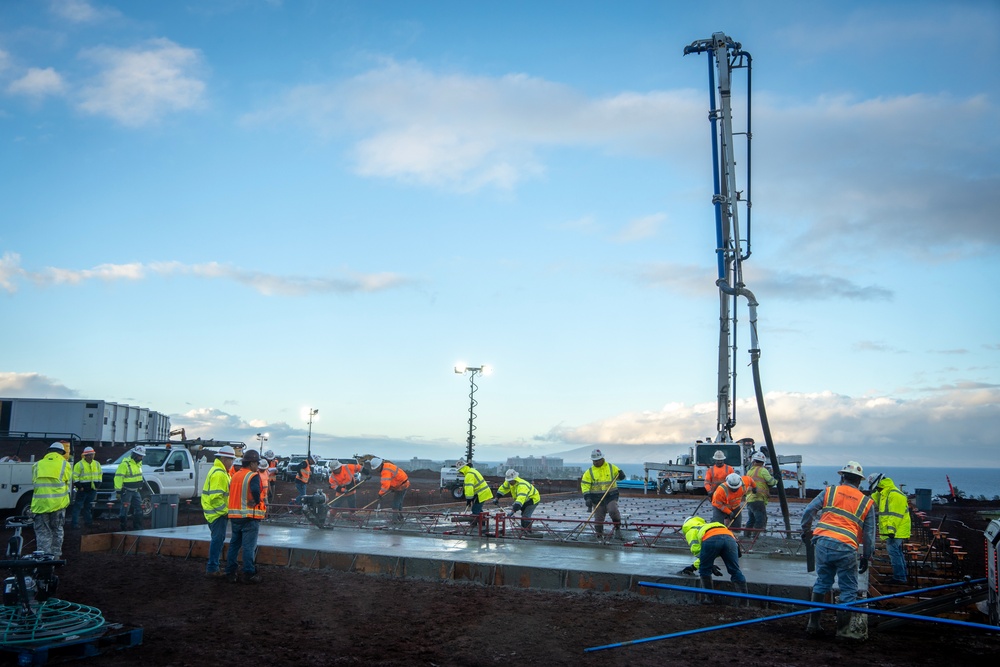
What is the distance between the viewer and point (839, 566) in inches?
333

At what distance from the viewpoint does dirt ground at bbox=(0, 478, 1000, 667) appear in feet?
24.7

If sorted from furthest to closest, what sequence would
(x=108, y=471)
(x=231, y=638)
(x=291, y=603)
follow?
(x=108, y=471) < (x=291, y=603) < (x=231, y=638)

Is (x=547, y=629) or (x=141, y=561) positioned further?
(x=141, y=561)

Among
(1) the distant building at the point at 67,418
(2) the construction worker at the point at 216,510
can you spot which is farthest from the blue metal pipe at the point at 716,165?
(1) the distant building at the point at 67,418

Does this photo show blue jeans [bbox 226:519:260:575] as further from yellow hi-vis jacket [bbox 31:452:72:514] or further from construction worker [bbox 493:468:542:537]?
construction worker [bbox 493:468:542:537]

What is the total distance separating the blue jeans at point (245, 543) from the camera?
11102mm

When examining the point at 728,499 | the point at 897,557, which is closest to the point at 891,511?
the point at 897,557

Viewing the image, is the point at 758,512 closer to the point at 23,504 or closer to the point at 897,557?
the point at 897,557

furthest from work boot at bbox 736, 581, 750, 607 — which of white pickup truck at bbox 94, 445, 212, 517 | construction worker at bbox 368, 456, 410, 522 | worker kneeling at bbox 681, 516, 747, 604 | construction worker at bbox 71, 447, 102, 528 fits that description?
white pickup truck at bbox 94, 445, 212, 517

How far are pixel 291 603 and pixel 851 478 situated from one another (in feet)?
22.4

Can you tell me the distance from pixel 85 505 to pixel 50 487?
638 cm

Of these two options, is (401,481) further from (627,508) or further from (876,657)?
(627,508)

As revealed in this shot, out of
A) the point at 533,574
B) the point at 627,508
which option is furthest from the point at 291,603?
the point at 627,508

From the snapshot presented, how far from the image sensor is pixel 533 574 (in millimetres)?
10922
